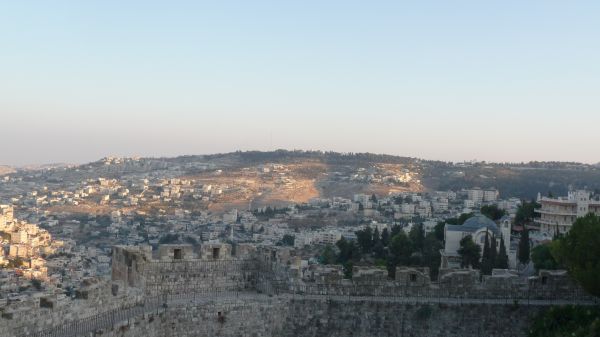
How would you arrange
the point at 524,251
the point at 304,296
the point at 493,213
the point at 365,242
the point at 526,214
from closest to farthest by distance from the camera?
the point at 304,296 < the point at 524,251 < the point at 365,242 < the point at 493,213 < the point at 526,214

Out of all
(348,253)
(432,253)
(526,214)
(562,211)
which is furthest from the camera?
(526,214)

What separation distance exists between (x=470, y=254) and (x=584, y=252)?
19.8 metres

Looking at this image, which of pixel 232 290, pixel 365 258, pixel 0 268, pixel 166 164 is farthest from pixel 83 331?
pixel 166 164

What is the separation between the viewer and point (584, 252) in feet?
46.6

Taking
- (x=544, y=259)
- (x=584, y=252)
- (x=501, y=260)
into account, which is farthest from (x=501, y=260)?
(x=584, y=252)

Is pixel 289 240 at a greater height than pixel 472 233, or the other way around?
pixel 472 233

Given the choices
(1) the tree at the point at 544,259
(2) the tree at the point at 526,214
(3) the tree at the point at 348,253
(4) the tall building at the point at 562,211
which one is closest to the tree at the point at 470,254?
(1) the tree at the point at 544,259

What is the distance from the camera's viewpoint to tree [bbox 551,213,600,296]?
13969 millimetres

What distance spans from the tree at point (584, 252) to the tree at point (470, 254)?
18842 mm

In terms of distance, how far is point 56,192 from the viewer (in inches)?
5074

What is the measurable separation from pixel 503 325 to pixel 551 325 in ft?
3.23

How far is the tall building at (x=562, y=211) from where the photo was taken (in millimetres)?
46500

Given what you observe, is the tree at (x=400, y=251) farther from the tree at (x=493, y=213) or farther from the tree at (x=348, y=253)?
the tree at (x=493, y=213)

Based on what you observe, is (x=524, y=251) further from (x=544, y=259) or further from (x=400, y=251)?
(x=544, y=259)
